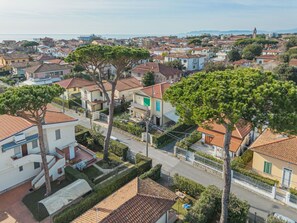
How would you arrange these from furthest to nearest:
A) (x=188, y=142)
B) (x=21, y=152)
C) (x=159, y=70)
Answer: (x=159, y=70) → (x=188, y=142) → (x=21, y=152)

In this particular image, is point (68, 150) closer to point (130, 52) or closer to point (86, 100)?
point (130, 52)

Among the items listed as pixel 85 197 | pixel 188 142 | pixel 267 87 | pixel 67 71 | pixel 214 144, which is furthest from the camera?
pixel 67 71

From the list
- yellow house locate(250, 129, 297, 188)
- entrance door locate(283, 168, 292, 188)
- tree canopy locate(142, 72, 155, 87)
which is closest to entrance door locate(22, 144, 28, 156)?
yellow house locate(250, 129, 297, 188)

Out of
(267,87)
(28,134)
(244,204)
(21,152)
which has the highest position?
(267,87)

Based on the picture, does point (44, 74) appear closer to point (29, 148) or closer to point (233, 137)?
point (29, 148)

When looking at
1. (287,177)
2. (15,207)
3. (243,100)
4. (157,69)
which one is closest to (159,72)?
(157,69)

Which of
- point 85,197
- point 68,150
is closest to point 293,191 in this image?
point 85,197

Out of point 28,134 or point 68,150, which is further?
point 68,150

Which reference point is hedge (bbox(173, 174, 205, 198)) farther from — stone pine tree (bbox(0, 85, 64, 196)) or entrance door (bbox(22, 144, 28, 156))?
entrance door (bbox(22, 144, 28, 156))
